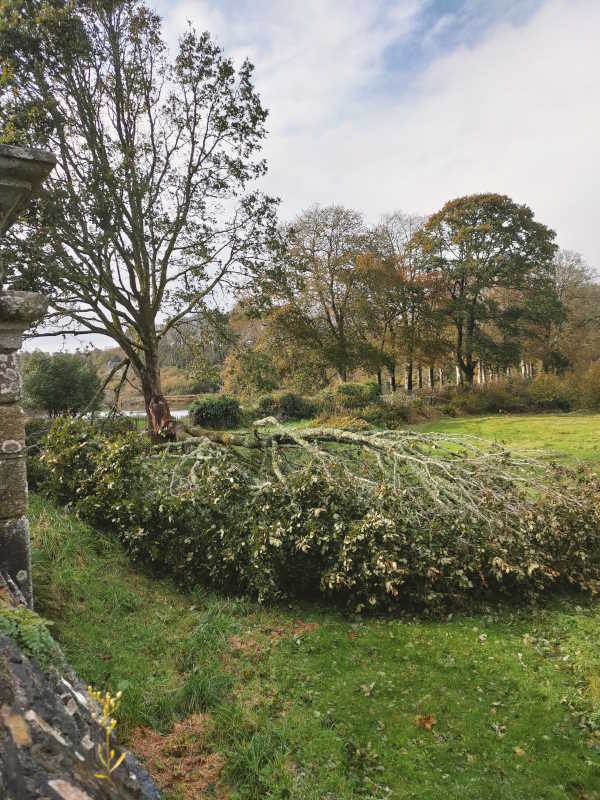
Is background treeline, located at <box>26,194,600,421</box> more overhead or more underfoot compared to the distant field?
more overhead

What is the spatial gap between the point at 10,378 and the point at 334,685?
3.25m

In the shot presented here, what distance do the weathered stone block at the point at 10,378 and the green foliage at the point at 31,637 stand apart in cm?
130

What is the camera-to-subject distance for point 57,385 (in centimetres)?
1822

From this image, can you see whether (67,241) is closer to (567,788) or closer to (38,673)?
(38,673)

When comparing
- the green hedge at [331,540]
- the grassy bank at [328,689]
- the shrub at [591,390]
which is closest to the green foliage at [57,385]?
the green hedge at [331,540]

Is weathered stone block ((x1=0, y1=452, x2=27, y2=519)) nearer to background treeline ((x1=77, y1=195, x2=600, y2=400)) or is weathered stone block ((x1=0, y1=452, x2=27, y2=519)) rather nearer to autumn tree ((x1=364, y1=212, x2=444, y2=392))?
background treeline ((x1=77, y1=195, x2=600, y2=400))

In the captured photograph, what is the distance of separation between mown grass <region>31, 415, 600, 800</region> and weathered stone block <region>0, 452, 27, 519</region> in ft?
4.40

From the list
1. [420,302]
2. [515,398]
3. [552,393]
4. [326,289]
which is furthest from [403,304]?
[552,393]

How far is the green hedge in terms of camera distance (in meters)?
4.71

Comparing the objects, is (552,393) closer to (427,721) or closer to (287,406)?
(287,406)

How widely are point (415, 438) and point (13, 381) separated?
17.0 feet

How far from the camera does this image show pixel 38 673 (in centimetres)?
175

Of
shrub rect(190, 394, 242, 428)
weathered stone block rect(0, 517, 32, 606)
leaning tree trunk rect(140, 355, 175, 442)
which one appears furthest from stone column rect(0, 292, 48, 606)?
shrub rect(190, 394, 242, 428)

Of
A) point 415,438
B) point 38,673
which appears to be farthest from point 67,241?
point 38,673
